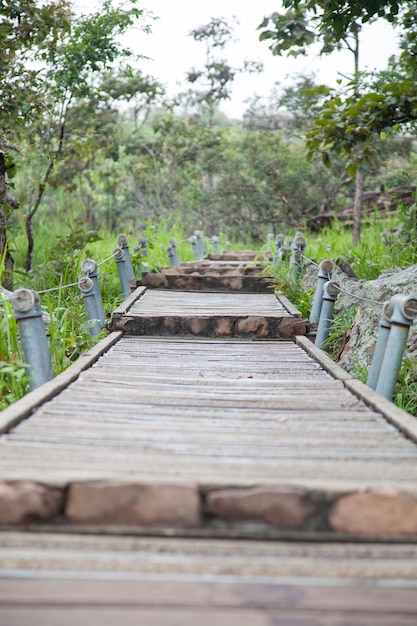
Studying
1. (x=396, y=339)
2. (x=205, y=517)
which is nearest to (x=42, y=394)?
(x=205, y=517)

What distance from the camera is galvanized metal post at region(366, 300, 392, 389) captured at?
3.12m

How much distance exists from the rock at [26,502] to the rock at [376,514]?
76 centimetres

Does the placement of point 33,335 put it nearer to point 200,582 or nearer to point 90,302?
point 90,302

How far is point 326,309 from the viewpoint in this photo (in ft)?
15.0

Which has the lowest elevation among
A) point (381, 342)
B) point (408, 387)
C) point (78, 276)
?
point (78, 276)

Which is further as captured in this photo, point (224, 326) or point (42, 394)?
point (224, 326)

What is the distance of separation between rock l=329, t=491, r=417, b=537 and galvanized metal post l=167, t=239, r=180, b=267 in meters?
7.03

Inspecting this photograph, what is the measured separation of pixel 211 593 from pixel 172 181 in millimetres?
14484

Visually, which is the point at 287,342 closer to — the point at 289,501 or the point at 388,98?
the point at 388,98

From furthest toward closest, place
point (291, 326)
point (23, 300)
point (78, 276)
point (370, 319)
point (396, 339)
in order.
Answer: point (78, 276), point (291, 326), point (370, 319), point (23, 300), point (396, 339)

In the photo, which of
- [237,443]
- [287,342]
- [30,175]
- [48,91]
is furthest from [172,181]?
[237,443]

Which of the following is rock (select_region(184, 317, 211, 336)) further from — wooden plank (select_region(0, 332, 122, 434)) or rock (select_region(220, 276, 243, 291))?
rock (select_region(220, 276, 243, 291))

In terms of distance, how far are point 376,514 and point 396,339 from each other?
4.40 ft

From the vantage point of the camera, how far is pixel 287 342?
198 inches
